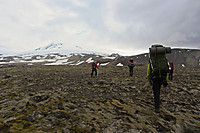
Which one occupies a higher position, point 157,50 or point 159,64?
point 157,50

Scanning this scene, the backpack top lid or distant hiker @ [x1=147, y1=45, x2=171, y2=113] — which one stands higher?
the backpack top lid

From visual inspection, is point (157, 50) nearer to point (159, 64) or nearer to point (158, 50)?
point (158, 50)

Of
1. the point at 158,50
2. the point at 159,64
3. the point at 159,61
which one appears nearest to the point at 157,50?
the point at 158,50

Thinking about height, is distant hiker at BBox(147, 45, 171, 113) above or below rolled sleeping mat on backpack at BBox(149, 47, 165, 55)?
below

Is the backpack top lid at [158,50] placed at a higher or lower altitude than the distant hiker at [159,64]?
higher

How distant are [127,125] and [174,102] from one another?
4.04 meters

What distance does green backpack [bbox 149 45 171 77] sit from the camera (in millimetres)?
4977

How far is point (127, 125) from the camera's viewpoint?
4.30 metres

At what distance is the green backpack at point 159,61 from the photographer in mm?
4977

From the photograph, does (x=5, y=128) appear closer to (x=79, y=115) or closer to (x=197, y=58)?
(x=79, y=115)

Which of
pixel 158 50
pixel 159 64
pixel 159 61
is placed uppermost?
pixel 158 50

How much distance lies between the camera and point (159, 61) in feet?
16.6

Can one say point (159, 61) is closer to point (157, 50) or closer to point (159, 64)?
point (159, 64)

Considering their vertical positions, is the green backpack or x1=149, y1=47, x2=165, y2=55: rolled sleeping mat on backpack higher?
x1=149, y1=47, x2=165, y2=55: rolled sleeping mat on backpack
